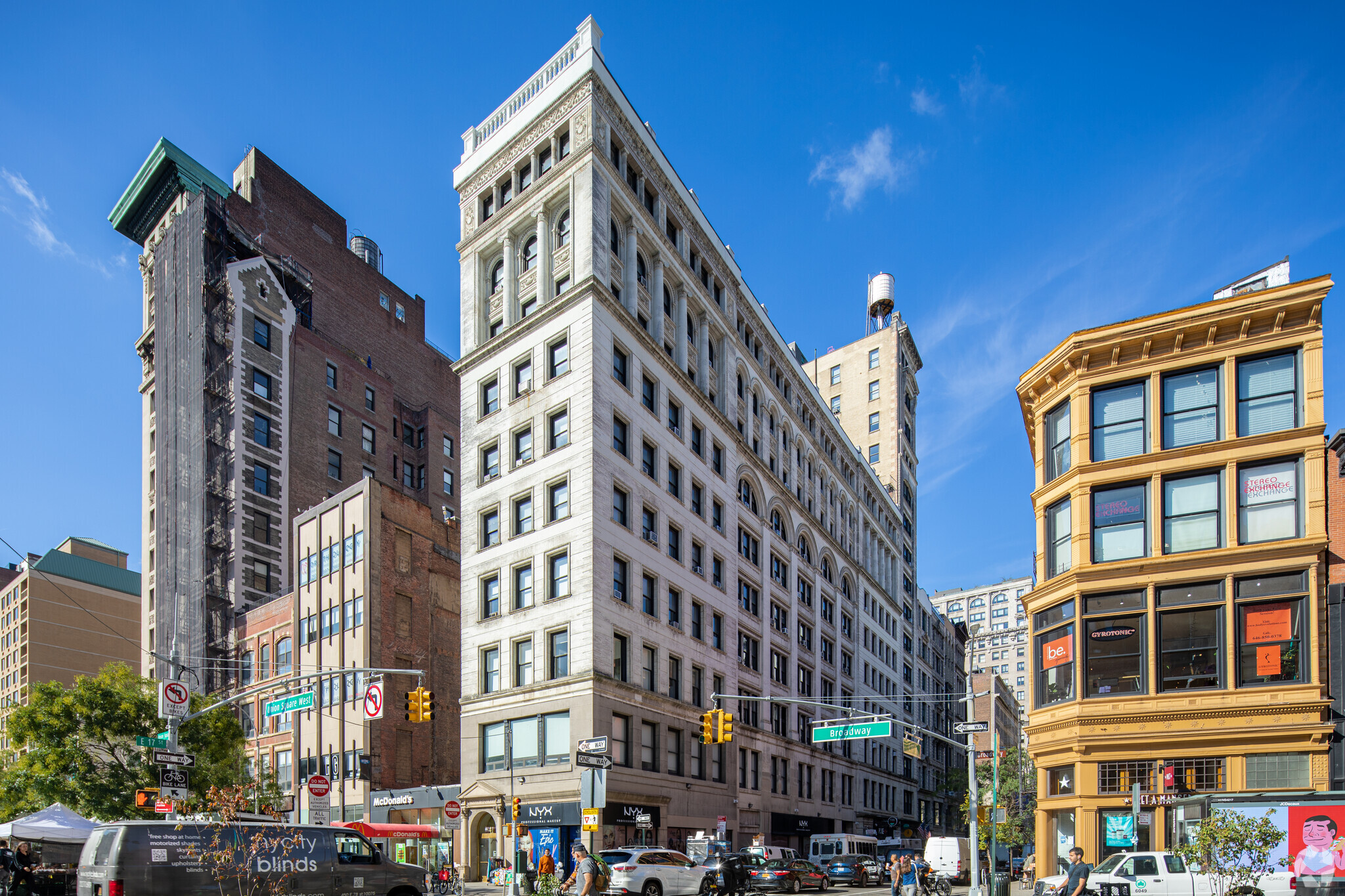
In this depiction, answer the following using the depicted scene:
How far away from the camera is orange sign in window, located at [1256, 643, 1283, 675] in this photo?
92.4 ft

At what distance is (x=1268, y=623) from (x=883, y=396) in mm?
70984

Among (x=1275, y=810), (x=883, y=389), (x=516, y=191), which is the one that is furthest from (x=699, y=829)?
(x=883, y=389)

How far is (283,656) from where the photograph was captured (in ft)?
194

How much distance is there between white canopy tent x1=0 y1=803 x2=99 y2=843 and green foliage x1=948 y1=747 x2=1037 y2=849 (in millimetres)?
47725

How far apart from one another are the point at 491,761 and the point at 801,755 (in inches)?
1035

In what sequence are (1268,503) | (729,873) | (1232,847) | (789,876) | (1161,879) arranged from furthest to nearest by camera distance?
(789,876) < (729,873) < (1268,503) < (1161,879) < (1232,847)

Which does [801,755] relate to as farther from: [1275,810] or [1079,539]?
[1275,810]

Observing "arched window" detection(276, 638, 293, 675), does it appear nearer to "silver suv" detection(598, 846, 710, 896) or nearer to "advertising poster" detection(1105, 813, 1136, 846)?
"silver suv" detection(598, 846, 710, 896)

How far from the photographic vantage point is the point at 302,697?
28438 mm

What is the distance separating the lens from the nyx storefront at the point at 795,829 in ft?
186

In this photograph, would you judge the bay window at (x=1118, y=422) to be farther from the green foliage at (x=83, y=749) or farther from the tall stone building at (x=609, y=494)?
the green foliage at (x=83, y=749)

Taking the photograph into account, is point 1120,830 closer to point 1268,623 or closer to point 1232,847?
point 1268,623

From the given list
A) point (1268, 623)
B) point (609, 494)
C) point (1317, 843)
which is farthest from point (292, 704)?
point (1268, 623)

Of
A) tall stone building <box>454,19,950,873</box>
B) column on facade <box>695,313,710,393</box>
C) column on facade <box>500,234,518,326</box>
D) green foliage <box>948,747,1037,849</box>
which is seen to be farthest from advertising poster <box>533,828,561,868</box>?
green foliage <box>948,747,1037,849</box>
